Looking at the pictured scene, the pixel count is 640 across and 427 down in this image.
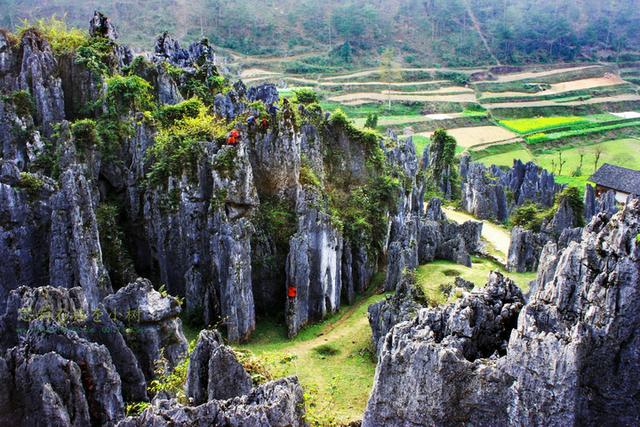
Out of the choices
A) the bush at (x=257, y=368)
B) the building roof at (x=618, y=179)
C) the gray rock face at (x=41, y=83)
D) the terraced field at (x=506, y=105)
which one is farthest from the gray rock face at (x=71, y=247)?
the terraced field at (x=506, y=105)

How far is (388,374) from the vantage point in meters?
12.8

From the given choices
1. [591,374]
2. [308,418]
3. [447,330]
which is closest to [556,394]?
[591,374]

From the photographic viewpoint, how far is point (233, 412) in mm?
11211

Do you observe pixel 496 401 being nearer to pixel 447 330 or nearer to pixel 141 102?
pixel 447 330

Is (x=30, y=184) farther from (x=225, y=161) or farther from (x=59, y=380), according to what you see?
(x=59, y=380)

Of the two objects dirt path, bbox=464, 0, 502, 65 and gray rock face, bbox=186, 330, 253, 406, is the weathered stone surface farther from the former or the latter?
dirt path, bbox=464, 0, 502, 65

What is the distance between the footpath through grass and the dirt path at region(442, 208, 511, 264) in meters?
11.1

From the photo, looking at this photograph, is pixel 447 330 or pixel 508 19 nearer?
pixel 447 330

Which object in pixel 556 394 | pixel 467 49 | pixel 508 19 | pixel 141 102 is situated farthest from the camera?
pixel 508 19

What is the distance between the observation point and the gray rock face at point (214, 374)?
13016 millimetres

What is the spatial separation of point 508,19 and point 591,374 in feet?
403

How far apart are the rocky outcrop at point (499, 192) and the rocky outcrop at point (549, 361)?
34.1 m

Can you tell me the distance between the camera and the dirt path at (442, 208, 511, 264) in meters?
37.4

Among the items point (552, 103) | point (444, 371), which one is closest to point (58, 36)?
point (444, 371)
